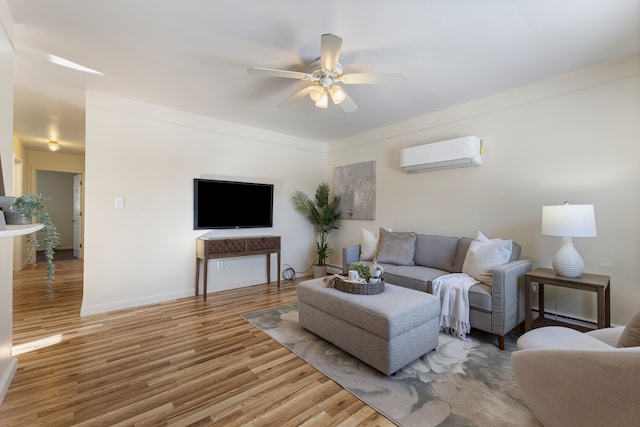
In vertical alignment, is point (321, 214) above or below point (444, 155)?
below

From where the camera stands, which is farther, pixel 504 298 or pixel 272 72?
pixel 504 298

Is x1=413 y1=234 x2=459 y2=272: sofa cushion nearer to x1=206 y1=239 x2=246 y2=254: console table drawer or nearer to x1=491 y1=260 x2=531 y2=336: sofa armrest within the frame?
x1=491 y1=260 x2=531 y2=336: sofa armrest

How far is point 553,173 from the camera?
275 centimetres

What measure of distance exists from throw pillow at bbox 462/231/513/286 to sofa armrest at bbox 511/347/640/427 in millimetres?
1467

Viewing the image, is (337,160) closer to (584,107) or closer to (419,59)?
(419,59)

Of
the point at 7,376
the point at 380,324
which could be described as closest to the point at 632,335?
the point at 380,324

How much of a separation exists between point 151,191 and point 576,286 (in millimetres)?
4487

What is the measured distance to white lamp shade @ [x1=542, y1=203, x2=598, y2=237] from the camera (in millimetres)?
2215

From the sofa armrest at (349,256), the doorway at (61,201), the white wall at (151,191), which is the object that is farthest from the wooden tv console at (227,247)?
the doorway at (61,201)

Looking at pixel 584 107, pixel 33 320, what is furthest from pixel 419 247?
Result: pixel 33 320

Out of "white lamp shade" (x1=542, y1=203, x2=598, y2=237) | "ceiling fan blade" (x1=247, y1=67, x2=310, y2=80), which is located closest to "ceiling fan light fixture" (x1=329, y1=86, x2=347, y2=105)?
"ceiling fan blade" (x1=247, y1=67, x2=310, y2=80)

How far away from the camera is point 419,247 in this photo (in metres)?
3.51

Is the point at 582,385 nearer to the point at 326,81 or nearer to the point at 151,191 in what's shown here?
the point at 326,81

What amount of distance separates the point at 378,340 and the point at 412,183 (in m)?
2.59
